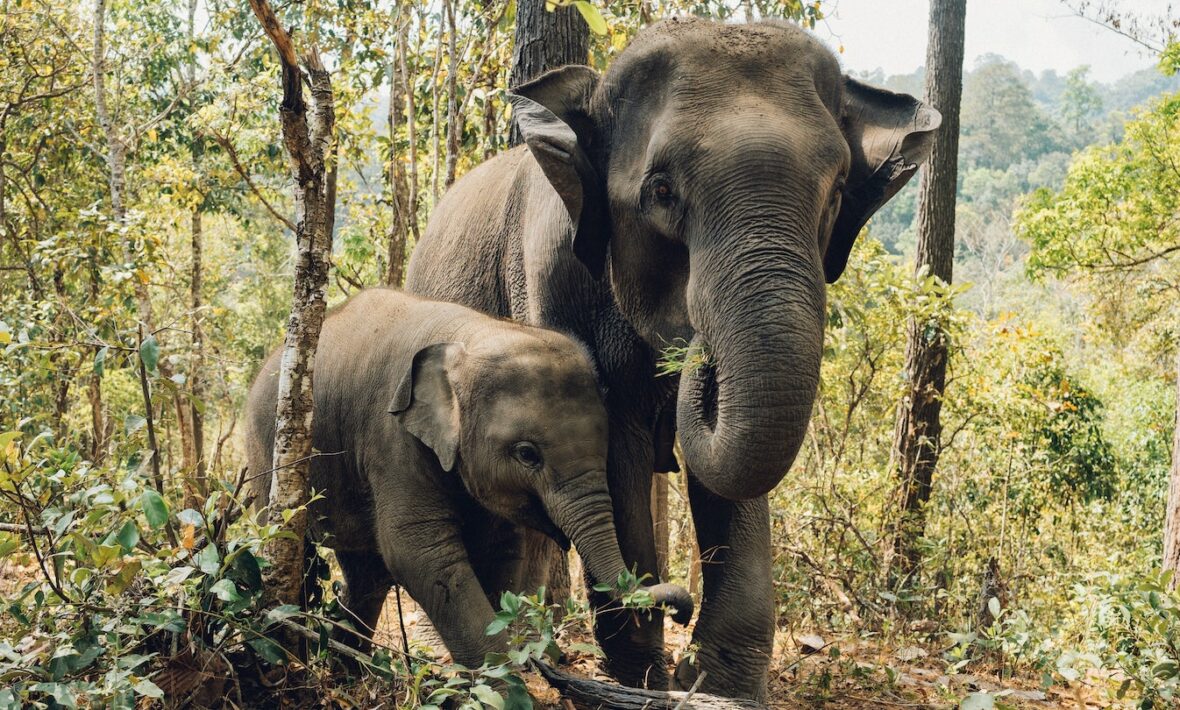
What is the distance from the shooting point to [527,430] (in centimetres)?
445

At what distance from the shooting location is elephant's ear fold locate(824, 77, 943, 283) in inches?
176

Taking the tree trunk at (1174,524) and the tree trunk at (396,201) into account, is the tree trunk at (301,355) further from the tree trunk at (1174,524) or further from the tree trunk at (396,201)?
the tree trunk at (1174,524)

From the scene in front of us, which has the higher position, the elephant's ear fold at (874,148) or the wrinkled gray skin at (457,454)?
the elephant's ear fold at (874,148)

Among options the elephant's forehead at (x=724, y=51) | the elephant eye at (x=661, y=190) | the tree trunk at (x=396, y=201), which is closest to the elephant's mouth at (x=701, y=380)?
the elephant eye at (x=661, y=190)

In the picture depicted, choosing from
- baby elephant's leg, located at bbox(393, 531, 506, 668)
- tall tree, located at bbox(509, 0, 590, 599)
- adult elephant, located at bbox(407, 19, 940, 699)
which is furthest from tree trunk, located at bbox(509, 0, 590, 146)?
baby elephant's leg, located at bbox(393, 531, 506, 668)

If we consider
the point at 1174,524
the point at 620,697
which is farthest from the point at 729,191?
the point at 1174,524

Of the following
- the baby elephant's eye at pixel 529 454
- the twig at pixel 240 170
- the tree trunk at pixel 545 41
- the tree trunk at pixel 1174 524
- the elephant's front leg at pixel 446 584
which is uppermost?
the tree trunk at pixel 545 41

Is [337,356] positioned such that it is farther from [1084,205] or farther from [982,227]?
[982,227]

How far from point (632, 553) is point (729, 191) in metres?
1.62

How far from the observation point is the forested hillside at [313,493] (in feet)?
12.7

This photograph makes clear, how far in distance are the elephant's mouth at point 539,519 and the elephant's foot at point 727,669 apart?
2.26 ft

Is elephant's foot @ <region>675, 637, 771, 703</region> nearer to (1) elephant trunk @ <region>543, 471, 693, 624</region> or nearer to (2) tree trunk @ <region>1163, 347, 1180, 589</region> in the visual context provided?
(1) elephant trunk @ <region>543, 471, 693, 624</region>

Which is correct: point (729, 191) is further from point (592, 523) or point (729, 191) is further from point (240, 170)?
point (240, 170)

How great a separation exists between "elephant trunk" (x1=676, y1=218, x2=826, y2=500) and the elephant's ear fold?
77cm
